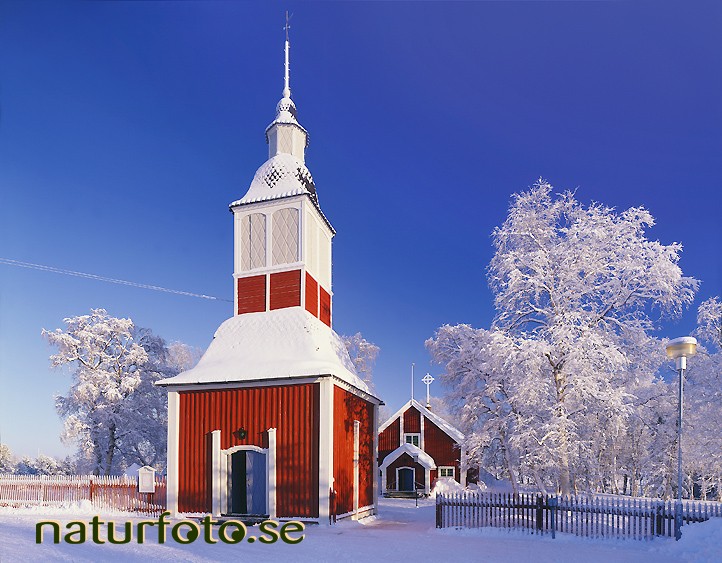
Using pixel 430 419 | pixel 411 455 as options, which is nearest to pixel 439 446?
pixel 430 419

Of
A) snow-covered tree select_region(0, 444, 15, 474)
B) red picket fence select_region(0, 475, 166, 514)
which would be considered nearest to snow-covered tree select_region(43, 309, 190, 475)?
red picket fence select_region(0, 475, 166, 514)

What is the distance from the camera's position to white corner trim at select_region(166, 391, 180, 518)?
19.2 metres

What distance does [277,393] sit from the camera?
733 inches

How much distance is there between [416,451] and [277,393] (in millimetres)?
19457

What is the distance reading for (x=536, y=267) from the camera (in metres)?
18.5

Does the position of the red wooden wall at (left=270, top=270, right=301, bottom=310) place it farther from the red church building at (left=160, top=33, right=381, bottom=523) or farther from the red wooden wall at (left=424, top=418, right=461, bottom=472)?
the red wooden wall at (left=424, top=418, right=461, bottom=472)

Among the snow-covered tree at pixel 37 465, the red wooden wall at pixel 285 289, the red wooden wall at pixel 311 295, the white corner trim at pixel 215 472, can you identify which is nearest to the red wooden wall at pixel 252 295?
the red wooden wall at pixel 285 289

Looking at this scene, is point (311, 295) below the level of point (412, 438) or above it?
above

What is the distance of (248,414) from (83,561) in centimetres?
810

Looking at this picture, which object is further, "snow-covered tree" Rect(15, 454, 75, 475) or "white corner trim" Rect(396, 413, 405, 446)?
"snow-covered tree" Rect(15, 454, 75, 475)

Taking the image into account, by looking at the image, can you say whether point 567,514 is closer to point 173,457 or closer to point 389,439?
point 173,457

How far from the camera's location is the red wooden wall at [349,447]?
18.5 meters

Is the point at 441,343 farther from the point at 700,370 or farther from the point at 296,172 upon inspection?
the point at 700,370

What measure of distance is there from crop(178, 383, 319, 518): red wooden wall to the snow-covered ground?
1.40 meters
